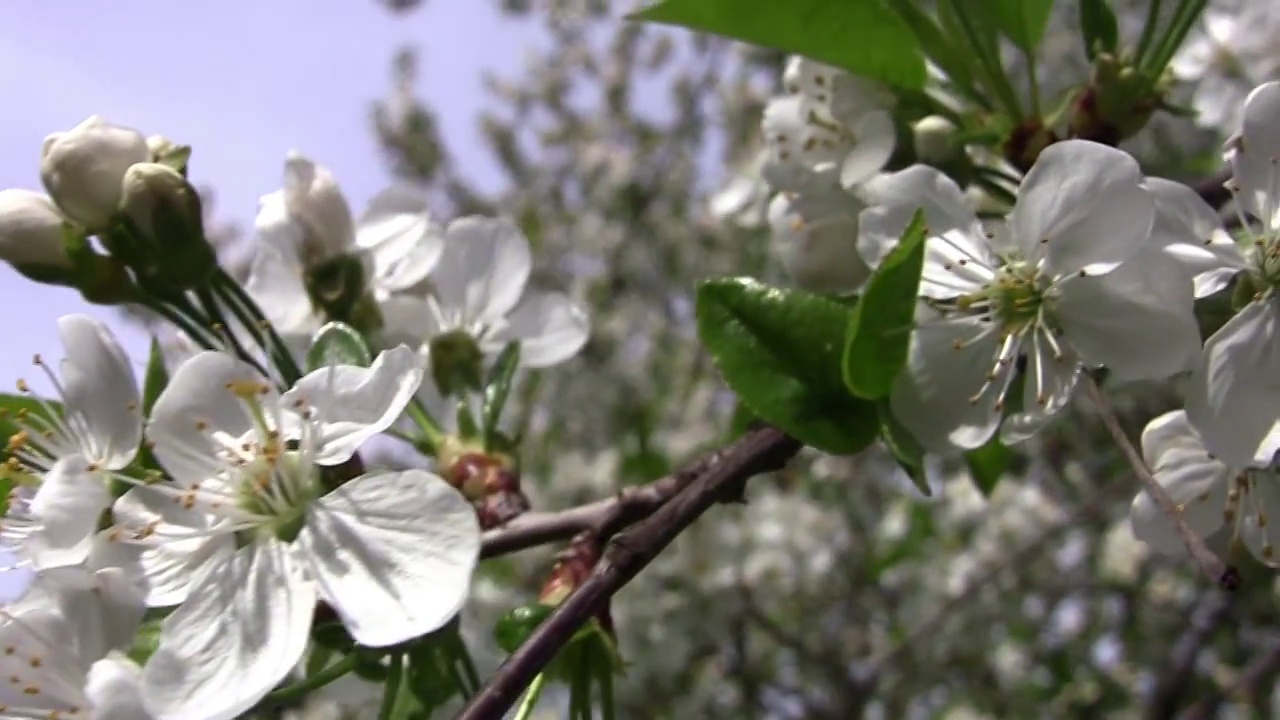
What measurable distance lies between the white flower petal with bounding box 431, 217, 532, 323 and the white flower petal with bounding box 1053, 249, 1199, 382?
66 centimetres

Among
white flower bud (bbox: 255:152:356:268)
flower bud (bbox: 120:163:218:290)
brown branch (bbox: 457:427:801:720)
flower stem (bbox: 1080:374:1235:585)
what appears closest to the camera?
flower stem (bbox: 1080:374:1235:585)

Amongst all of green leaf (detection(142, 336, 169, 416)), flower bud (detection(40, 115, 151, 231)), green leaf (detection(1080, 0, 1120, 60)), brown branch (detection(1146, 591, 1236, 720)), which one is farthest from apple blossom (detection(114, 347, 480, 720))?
brown branch (detection(1146, 591, 1236, 720))

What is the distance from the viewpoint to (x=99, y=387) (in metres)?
0.97

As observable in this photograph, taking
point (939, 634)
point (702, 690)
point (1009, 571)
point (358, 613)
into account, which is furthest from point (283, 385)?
point (1009, 571)

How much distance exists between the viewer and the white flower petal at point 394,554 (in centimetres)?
84

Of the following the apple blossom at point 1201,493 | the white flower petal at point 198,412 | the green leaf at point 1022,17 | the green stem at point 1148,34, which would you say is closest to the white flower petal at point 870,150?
the green leaf at point 1022,17

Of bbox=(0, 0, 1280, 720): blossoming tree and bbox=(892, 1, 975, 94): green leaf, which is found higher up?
bbox=(892, 1, 975, 94): green leaf

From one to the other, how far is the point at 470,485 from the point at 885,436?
0.39 meters

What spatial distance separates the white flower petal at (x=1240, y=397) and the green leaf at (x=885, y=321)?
0.69ft

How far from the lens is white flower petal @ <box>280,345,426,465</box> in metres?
0.92

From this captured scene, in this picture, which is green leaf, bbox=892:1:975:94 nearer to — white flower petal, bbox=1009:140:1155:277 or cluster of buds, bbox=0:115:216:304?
white flower petal, bbox=1009:140:1155:277

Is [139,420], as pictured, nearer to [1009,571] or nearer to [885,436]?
[885,436]

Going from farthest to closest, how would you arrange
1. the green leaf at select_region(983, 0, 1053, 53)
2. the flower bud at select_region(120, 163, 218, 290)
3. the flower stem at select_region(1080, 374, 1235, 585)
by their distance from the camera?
the green leaf at select_region(983, 0, 1053, 53) < the flower bud at select_region(120, 163, 218, 290) < the flower stem at select_region(1080, 374, 1235, 585)

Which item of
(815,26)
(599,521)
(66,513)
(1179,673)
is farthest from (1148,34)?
(1179,673)
